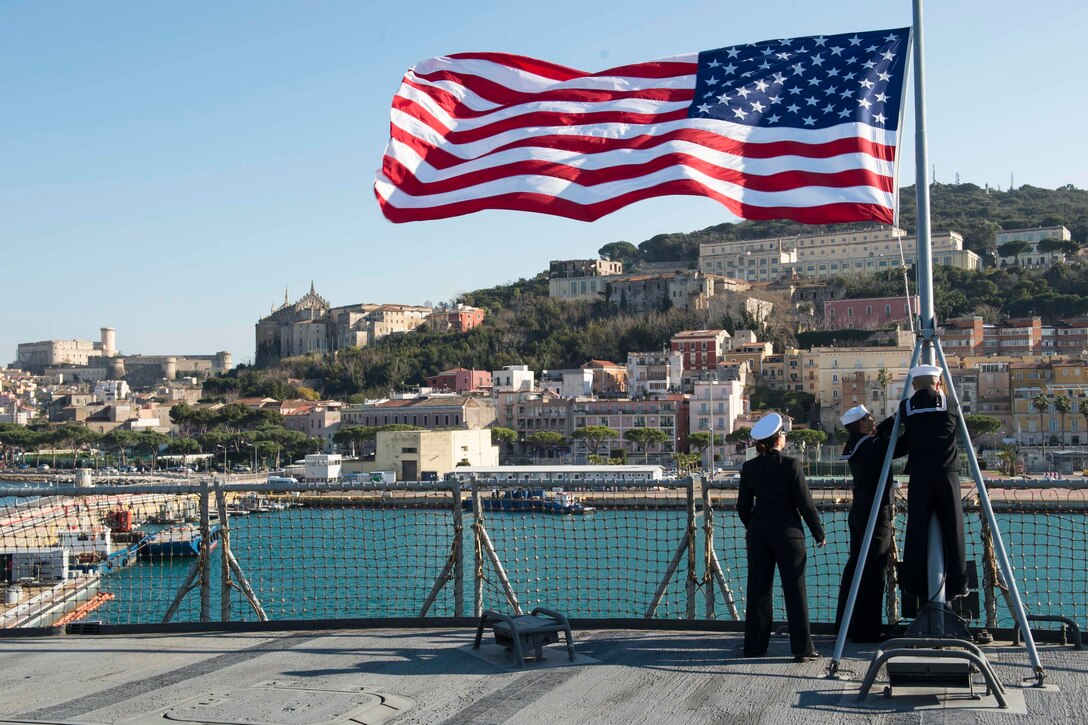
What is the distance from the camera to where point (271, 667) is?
17.9 feet

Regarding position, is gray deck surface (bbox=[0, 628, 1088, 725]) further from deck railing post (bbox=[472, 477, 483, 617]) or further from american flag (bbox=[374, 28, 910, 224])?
american flag (bbox=[374, 28, 910, 224])

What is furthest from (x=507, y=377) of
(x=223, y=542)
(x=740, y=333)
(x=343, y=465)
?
(x=223, y=542)

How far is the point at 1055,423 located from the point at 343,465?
3591 centimetres

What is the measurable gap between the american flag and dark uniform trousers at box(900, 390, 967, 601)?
123 cm

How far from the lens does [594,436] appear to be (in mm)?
64125

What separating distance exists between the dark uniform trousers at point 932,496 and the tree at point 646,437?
5738cm

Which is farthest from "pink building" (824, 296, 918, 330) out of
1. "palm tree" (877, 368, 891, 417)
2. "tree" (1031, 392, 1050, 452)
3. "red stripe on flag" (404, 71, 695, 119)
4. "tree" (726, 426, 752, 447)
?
→ "red stripe on flag" (404, 71, 695, 119)

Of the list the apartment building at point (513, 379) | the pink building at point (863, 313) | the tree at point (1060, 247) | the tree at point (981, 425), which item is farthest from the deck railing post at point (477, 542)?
the tree at point (1060, 247)

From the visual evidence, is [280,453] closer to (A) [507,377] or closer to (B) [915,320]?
(A) [507,377]

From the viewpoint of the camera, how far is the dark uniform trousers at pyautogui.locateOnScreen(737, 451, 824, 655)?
5.37m

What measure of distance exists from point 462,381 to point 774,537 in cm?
8203

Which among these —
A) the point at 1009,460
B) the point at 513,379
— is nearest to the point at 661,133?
the point at 1009,460

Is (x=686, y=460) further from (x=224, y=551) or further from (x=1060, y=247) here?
(x=1060, y=247)

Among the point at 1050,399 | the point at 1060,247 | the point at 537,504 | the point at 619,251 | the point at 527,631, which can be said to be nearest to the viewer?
the point at 527,631
